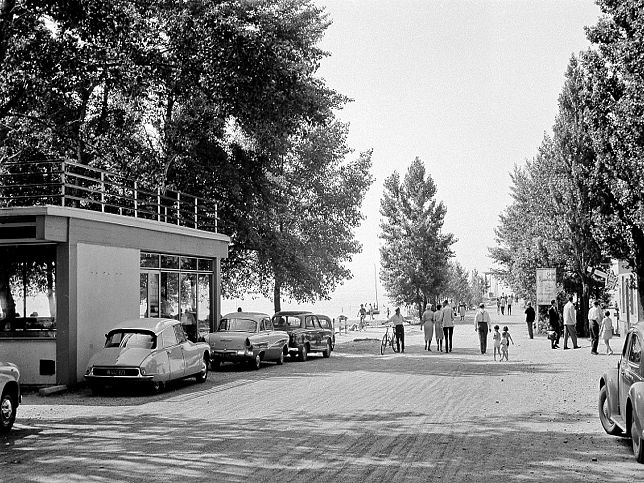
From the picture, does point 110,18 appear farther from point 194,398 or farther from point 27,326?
point 194,398

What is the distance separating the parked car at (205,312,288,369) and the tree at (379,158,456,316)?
143 feet

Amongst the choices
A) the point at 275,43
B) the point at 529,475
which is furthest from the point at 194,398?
the point at 275,43

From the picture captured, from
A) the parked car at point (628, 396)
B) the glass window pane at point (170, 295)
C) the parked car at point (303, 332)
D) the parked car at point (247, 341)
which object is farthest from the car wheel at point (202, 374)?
the parked car at point (628, 396)

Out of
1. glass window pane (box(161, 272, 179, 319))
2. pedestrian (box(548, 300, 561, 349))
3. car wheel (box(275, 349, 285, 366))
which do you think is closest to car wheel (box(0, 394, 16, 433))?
glass window pane (box(161, 272, 179, 319))

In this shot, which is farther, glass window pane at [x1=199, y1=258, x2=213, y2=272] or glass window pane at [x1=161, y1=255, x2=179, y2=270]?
glass window pane at [x1=199, y1=258, x2=213, y2=272]

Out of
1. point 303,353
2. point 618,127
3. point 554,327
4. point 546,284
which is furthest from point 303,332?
point 546,284

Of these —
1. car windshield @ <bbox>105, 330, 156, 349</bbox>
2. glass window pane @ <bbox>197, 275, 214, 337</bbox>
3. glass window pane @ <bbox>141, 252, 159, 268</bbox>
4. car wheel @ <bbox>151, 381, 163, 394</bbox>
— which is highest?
glass window pane @ <bbox>141, 252, 159, 268</bbox>

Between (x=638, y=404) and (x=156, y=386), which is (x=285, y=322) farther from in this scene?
(x=638, y=404)

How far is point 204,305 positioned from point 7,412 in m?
16.5

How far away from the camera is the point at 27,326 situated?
19578mm

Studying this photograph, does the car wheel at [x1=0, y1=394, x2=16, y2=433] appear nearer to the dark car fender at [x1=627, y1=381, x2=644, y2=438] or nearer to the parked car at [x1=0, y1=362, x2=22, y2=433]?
the parked car at [x1=0, y1=362, x2=22, y2=433]

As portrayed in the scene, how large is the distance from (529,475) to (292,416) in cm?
553

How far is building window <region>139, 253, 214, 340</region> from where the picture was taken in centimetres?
2436

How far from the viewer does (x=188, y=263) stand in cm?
2758
